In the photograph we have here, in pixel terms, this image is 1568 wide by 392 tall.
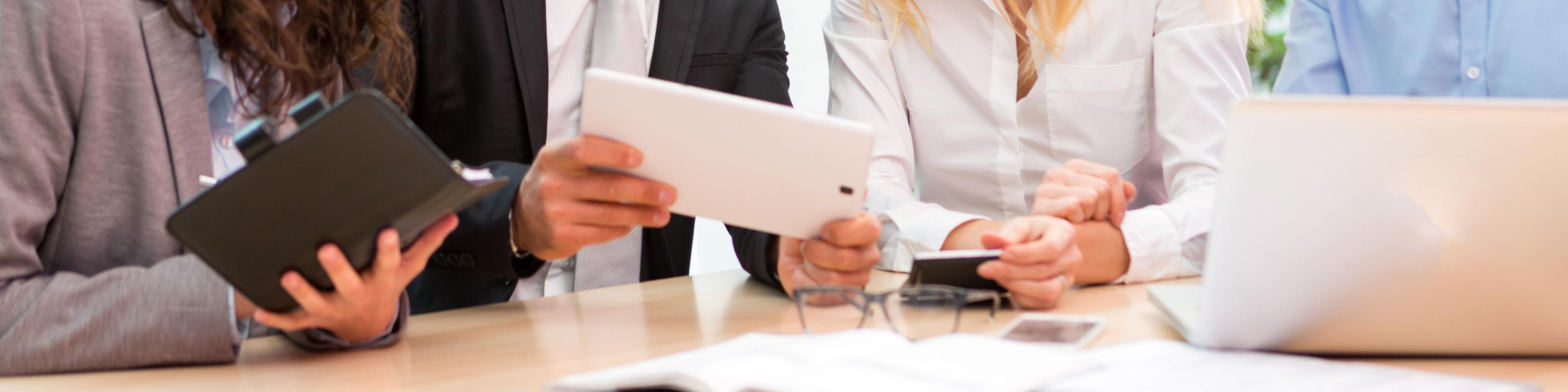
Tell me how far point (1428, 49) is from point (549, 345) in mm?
1349

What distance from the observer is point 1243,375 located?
2.28 ft

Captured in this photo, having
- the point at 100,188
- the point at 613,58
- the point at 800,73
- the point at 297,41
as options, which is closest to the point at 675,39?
the point at 613,58

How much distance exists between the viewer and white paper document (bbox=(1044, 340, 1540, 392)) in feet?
2.16

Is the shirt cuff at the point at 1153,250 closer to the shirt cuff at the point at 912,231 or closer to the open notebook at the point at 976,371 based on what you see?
the shirt cuff at the point at 912,231

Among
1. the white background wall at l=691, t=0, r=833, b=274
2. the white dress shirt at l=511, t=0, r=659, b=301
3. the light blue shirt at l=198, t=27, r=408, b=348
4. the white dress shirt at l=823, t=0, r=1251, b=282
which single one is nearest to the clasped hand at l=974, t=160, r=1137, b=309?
the white dress shirt at l=823, t=0, r=1251, b=282

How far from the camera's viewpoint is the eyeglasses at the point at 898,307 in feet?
3.12

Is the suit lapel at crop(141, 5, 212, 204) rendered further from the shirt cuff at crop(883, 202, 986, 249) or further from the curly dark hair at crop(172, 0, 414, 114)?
the shirt cuff at crop(883, 202, 986, 249)

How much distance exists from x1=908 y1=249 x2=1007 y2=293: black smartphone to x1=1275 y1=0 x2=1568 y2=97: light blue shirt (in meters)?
0.86

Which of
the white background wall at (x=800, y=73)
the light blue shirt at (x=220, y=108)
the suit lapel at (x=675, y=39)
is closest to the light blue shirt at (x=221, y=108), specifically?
the light blue shirt at (x=220, y=108)

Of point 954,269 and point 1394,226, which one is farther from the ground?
point 1394,226

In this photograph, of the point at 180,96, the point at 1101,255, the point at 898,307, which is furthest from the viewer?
the point at 1101,255

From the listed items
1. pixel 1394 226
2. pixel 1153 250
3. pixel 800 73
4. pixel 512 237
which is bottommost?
pixel 800 73

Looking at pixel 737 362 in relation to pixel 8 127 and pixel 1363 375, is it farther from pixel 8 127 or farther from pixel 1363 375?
pixel 8 127

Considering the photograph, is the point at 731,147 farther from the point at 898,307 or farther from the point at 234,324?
the point at 234,324
